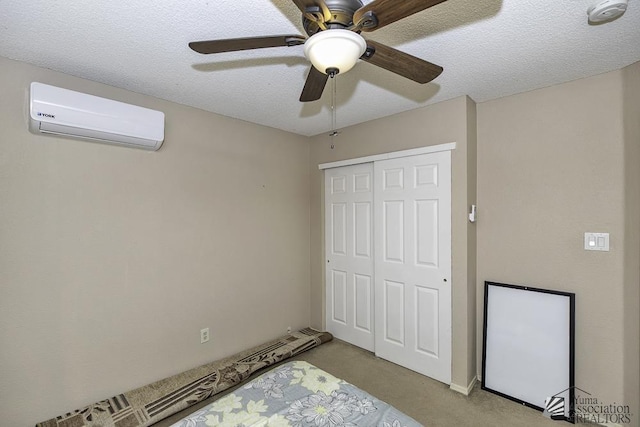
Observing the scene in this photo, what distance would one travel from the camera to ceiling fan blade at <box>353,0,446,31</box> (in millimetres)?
958

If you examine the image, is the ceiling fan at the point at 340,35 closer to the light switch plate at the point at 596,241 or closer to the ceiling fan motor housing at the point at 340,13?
the ceiling fan motor housing at the point at 340,13

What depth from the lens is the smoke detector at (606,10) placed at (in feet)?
4.37

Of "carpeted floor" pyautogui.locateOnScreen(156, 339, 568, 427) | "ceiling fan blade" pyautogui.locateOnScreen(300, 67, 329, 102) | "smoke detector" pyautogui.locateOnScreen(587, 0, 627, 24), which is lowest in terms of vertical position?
"carpeted floor" pyautogui.locateOnScreen(156, 339, 568, 427)

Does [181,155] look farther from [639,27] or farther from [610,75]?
[610,75]

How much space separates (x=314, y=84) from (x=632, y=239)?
224 centimetres

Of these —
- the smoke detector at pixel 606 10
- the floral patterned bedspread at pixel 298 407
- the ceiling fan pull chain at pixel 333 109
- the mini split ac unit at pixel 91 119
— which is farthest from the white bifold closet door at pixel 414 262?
the mini split ac unit at pixel 91 119

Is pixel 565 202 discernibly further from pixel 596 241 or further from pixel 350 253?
pixel 350 253

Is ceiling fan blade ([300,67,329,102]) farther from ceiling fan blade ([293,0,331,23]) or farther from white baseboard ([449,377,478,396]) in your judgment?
white baseboard ([449,377,478,396])

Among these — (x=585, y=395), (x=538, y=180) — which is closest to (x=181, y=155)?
Result: (x=538, y=180)

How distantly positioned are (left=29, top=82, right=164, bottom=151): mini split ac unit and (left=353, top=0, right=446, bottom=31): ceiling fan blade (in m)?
1.83

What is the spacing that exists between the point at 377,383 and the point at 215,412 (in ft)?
5.34

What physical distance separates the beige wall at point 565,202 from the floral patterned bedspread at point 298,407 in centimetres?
160

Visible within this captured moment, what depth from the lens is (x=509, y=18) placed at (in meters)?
1.47

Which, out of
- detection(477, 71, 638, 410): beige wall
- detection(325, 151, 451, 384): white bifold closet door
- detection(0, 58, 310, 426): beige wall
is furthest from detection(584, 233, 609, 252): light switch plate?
detection(0, 58, 310, 426): beige wall
